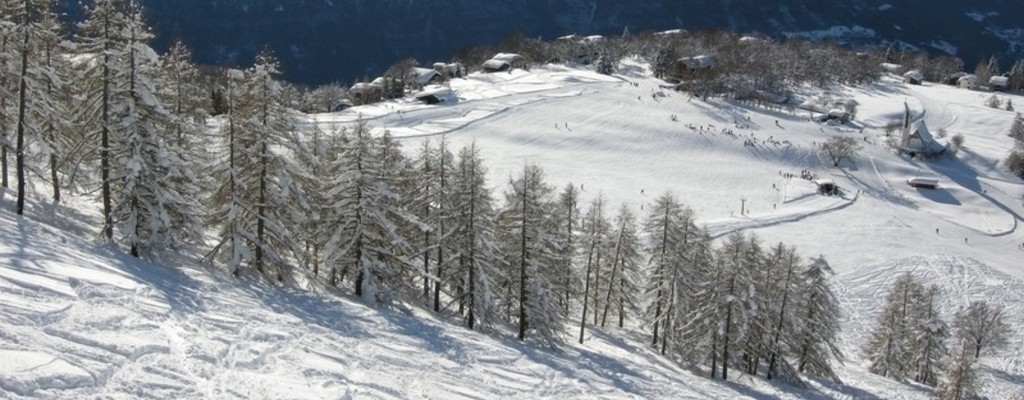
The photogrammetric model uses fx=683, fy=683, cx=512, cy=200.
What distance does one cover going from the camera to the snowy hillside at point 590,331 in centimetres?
1434

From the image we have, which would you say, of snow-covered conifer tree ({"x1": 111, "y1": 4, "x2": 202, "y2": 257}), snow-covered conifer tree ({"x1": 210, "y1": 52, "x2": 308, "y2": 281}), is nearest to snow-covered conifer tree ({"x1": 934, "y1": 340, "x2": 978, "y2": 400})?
snow-covered conifer tree ({"x1": 210, "y1": 52, "x2": 308, "y2": 281})

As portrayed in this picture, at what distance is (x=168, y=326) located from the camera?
15.8m

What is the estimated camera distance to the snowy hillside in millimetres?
14336

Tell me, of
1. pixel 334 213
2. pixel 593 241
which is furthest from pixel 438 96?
pixel 334 213

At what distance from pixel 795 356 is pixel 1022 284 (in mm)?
32073

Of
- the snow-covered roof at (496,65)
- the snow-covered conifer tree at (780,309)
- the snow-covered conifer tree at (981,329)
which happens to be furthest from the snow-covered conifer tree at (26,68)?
the snow-covered roof at (496,65)

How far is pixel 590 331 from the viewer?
38125 mm

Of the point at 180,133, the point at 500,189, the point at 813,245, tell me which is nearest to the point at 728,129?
the point at 813,245

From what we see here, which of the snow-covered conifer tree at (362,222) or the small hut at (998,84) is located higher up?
the small hut at (998,84)

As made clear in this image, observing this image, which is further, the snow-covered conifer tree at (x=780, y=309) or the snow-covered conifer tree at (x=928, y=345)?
the snow-covered conifer tree at (x=928, y=345)

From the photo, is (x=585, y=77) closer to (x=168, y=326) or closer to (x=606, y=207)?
(x=606, y=207)

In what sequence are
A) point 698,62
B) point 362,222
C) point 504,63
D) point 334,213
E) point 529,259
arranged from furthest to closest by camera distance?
point 504,63 < point 698,62 < point 529,259 < point 334,213 < point 362,222

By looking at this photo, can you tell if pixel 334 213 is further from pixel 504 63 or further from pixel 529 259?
pixel 504 63

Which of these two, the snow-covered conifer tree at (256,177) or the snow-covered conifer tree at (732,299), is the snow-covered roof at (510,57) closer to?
the snow-covered conifer tree at (732,299)
